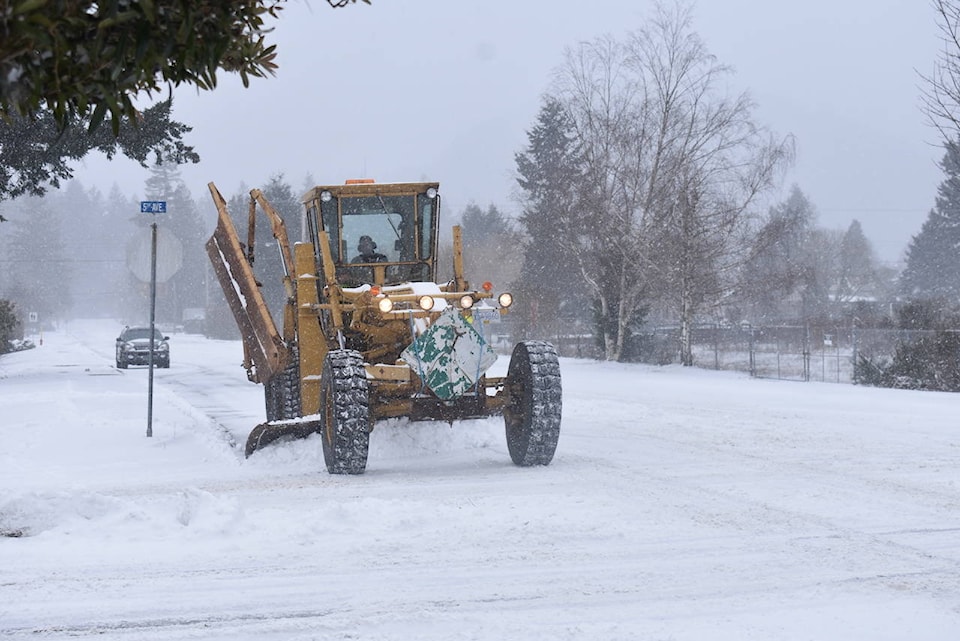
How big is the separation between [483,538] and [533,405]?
3.48 meters

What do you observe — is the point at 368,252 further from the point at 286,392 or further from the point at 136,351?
the point at 136,351

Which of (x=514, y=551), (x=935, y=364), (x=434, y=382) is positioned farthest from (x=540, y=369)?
(x=935, y=364)

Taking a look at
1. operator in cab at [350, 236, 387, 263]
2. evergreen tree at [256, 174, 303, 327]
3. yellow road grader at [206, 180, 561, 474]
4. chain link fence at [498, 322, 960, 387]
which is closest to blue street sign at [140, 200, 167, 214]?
yellow road grader at [206, 180, 561, 474]

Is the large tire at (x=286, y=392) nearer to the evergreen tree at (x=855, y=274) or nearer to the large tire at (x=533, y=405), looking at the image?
the large tire at (x=533, y=405)

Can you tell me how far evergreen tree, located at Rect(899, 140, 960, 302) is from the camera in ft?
253

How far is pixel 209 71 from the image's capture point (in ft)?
12.4

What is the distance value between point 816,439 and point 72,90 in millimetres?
11901

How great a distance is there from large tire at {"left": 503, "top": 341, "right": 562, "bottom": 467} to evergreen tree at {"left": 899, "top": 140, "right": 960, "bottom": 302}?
70.5m

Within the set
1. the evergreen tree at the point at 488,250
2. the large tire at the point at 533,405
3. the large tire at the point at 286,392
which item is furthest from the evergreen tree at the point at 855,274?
the large tire at the point at 533,405

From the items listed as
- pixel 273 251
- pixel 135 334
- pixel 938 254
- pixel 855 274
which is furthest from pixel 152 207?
pixel 855 274

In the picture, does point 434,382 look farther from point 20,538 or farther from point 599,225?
point 599,225

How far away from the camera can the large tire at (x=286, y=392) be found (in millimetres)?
13391

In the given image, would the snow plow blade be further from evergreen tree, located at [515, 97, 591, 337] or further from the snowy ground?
evergreen tree, located at [515, 97, 591, 337]

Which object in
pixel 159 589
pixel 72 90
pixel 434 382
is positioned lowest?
pixel 159 589
